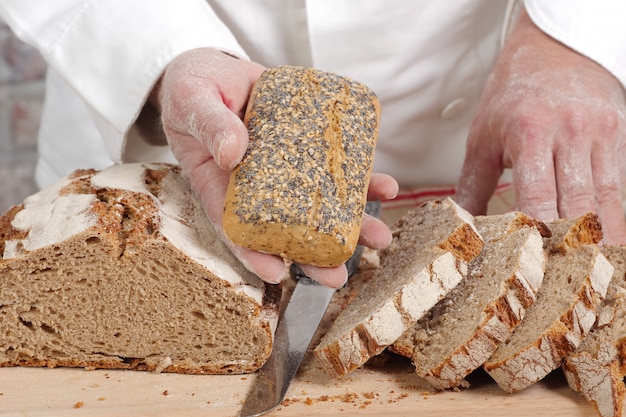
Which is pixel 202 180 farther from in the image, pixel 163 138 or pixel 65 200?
pixel 163 138

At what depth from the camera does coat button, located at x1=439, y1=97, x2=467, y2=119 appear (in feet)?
10.7

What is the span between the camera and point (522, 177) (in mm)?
2521

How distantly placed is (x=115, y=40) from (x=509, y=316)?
1.63 meters

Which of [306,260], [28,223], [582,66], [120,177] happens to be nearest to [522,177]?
[582,66]

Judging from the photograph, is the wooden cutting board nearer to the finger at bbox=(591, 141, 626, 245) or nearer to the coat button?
the finger at bbox=(591, 141, 626, 245)

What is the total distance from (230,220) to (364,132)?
503 millimetres

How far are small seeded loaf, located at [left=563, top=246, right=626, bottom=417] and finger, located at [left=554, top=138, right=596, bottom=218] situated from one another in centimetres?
46

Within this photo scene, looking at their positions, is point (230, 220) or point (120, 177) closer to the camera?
point (230, 220)

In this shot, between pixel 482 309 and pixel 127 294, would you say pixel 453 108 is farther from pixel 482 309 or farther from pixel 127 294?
pixel 127 294

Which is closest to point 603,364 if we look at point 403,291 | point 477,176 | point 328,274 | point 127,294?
point 403,291

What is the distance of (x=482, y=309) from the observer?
2.07m

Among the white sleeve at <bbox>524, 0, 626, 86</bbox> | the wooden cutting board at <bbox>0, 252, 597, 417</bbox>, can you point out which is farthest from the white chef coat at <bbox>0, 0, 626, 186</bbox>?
the wooden cutting board at <bbox>0, 252, 597, 417</bbox>

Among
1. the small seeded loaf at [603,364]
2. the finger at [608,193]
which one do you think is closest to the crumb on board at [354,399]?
the small seeded loaf at [603,364]

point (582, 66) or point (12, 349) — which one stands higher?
point (582, 66)
